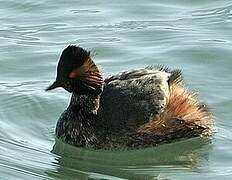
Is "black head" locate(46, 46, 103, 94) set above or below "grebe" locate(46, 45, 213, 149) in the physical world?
above

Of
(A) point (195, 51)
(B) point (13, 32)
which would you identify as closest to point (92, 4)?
(B) point (13, 32)

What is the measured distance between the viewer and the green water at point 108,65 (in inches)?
321

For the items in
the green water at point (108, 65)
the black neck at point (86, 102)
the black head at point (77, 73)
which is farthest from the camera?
the black neck at point (86, 102)

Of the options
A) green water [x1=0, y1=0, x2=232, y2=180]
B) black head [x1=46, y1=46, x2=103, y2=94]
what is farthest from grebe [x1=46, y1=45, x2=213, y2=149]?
green water [x1=0, y1=0, x2=232, y2=180]

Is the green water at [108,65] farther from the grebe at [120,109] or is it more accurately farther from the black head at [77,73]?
the black head at [77,73]

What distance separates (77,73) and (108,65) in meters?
2.26

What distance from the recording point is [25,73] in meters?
10.6

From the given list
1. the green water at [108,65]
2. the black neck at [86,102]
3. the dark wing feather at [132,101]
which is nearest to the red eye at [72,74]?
the black neck at [86,102]

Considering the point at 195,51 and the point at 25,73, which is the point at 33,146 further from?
the point at 195,51

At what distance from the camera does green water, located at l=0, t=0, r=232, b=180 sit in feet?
26.8

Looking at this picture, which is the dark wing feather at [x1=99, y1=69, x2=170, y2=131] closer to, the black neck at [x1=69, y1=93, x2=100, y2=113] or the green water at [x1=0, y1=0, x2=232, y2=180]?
the black neck at [x1=69, y1=93, x2=100, y2=113]

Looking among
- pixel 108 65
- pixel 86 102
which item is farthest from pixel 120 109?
pixel 108 65

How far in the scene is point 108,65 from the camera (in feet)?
35.2

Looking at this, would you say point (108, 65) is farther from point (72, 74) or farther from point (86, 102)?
point (72, 74)
